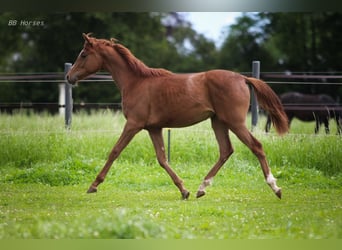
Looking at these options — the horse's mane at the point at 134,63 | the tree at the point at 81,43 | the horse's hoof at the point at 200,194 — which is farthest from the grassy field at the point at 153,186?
the horse's mane at the point at 134,63

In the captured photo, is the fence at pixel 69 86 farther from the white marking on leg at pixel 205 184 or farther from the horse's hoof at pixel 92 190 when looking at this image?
the horse's hoof at pixel 92 190

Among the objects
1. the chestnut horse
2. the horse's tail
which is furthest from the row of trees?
the horse's tail

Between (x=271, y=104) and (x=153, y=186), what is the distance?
138cm

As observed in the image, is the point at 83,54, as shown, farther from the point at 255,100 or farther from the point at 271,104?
the point at 271,104

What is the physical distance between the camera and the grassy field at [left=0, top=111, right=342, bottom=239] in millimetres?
5773

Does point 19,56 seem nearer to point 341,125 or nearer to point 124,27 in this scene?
point 124,27

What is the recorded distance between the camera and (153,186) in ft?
21.6

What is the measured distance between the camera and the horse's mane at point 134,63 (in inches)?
252

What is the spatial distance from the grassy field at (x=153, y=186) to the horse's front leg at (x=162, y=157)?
0.39ft

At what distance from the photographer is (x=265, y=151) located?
21.4ft

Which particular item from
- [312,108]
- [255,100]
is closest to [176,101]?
[255,100]

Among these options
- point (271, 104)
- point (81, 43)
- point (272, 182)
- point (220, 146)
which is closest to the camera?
point (272, 182)

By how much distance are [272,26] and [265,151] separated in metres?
1.31

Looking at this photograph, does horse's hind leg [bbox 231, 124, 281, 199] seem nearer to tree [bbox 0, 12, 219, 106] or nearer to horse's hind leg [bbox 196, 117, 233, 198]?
horse's hind leg [bbox 196, 117, 233, 198]
